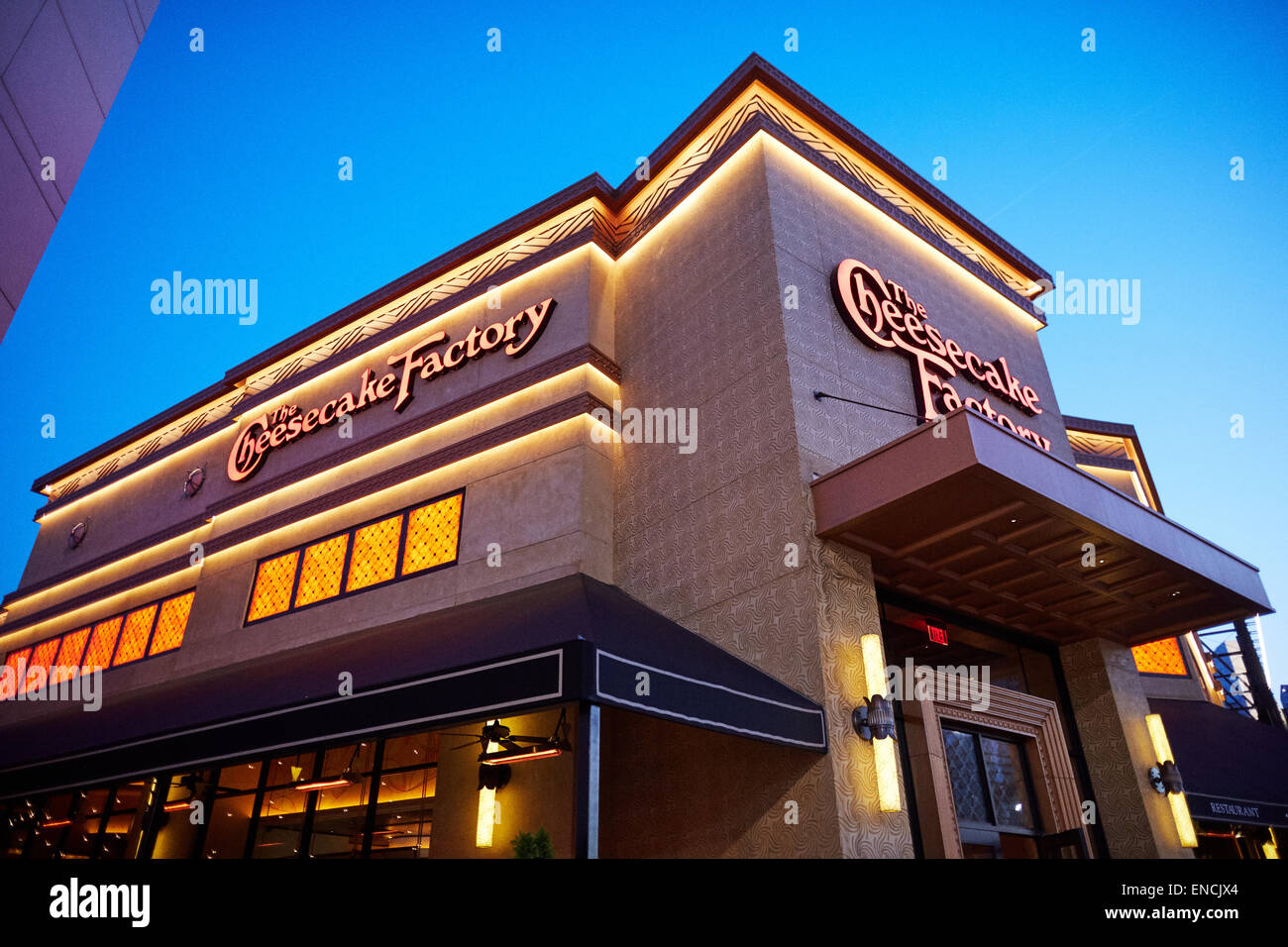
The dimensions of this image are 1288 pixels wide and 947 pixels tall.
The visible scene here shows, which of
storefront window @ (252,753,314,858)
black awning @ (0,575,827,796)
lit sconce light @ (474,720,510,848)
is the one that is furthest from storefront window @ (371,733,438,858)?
black awning @ (0,575,827,796)

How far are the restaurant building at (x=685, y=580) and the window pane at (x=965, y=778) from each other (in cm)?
7

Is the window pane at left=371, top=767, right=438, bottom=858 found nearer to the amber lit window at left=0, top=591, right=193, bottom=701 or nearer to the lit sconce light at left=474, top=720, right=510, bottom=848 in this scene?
the lit sconce light at left=474, top=720, right=510, bottom=848

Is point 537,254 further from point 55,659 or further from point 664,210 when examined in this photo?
point 55,659

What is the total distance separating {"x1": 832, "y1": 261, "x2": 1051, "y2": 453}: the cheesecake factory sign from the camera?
10.1 meters

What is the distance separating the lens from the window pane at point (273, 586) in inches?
504

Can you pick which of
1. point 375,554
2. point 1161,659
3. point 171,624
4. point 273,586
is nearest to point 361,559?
point 375,554

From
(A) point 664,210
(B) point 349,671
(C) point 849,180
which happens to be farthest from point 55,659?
(C) point 849,180

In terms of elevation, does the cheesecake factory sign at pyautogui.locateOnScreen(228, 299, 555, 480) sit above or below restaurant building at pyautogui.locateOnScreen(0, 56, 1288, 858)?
above

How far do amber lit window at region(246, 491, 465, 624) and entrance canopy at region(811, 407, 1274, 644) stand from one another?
18.6ft

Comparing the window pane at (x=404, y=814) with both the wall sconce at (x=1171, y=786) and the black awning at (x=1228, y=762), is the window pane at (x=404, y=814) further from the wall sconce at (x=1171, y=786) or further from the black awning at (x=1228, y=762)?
the black awning at (x=1228, y=762)

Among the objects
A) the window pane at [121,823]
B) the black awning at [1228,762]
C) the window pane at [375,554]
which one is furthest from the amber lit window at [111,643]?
the black awning at [1228,762]

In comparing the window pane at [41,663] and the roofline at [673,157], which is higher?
the roofline at [673,157]

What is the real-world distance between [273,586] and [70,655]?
22.4ft

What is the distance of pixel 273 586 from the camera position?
42.9ft
